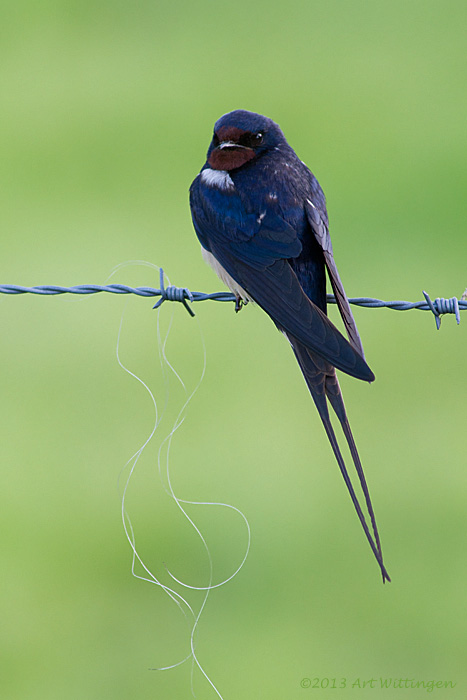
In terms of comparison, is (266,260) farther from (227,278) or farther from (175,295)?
(175,295)

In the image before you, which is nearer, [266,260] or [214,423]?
[266,260]

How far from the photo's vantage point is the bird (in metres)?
3.56

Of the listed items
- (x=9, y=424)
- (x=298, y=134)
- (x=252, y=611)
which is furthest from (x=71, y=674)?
(x=298, y=134)

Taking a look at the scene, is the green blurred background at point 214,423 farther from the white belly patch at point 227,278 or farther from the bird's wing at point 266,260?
the bird's wing at point 266,260

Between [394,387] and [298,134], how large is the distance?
Result: 12.9 feet

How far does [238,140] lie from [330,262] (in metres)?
0.66

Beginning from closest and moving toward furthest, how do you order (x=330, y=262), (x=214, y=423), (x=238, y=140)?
(x=330, y=262), (x=238, y=140), (x=214, y=423)

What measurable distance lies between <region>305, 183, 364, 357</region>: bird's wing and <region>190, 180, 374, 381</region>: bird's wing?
92mm

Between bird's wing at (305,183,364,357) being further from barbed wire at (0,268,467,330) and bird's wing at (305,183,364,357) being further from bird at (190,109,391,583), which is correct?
barbed wire at (0,268,467,330)

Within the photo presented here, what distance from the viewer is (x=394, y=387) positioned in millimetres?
6074

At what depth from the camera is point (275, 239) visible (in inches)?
149

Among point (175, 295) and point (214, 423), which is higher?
point (175, 295)

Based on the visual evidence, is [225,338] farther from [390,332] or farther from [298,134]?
[298,134]

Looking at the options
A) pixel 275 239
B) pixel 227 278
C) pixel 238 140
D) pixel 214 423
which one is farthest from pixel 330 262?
pixel 214 423
